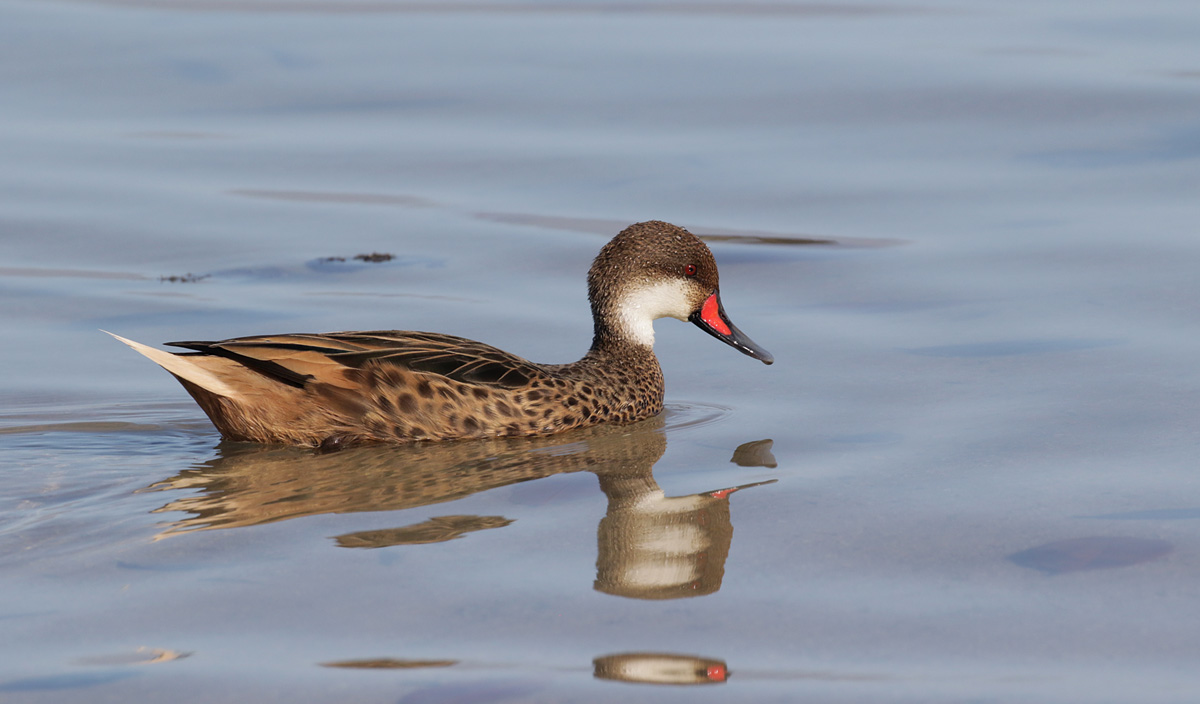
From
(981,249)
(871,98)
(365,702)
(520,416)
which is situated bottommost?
(365,702)

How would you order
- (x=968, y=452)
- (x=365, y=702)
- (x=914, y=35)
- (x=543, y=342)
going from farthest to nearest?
(x=914, y=35) < (x=543, y=342) < (x=968, y=452) < (x=365, y=702)

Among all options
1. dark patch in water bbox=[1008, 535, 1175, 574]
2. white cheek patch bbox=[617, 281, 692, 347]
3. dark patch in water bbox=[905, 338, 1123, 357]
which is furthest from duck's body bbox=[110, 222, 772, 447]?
dark patch in water bbox=[1008, 535, 1175, 574]

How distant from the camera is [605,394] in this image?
7.25 m

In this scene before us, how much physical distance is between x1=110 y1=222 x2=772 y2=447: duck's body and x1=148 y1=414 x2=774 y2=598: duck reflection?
9cm

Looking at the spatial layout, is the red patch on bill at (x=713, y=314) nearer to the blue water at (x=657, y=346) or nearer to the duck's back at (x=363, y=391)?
the blue water at (x=657, y=346)

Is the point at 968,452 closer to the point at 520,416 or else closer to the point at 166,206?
the point at 520,416

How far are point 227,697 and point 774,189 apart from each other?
782 centimetres

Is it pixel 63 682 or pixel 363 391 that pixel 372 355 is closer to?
pixel 363 391

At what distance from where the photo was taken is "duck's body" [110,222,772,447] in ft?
22.0

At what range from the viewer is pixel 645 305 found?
25.7 feet

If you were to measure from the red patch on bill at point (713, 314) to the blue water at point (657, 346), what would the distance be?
0.28 meters

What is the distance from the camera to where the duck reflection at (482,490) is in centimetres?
511

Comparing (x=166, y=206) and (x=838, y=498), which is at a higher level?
(x=166, y=206)

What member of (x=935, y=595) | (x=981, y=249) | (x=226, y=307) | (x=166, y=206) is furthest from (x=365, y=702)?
(x=166, y=206)
